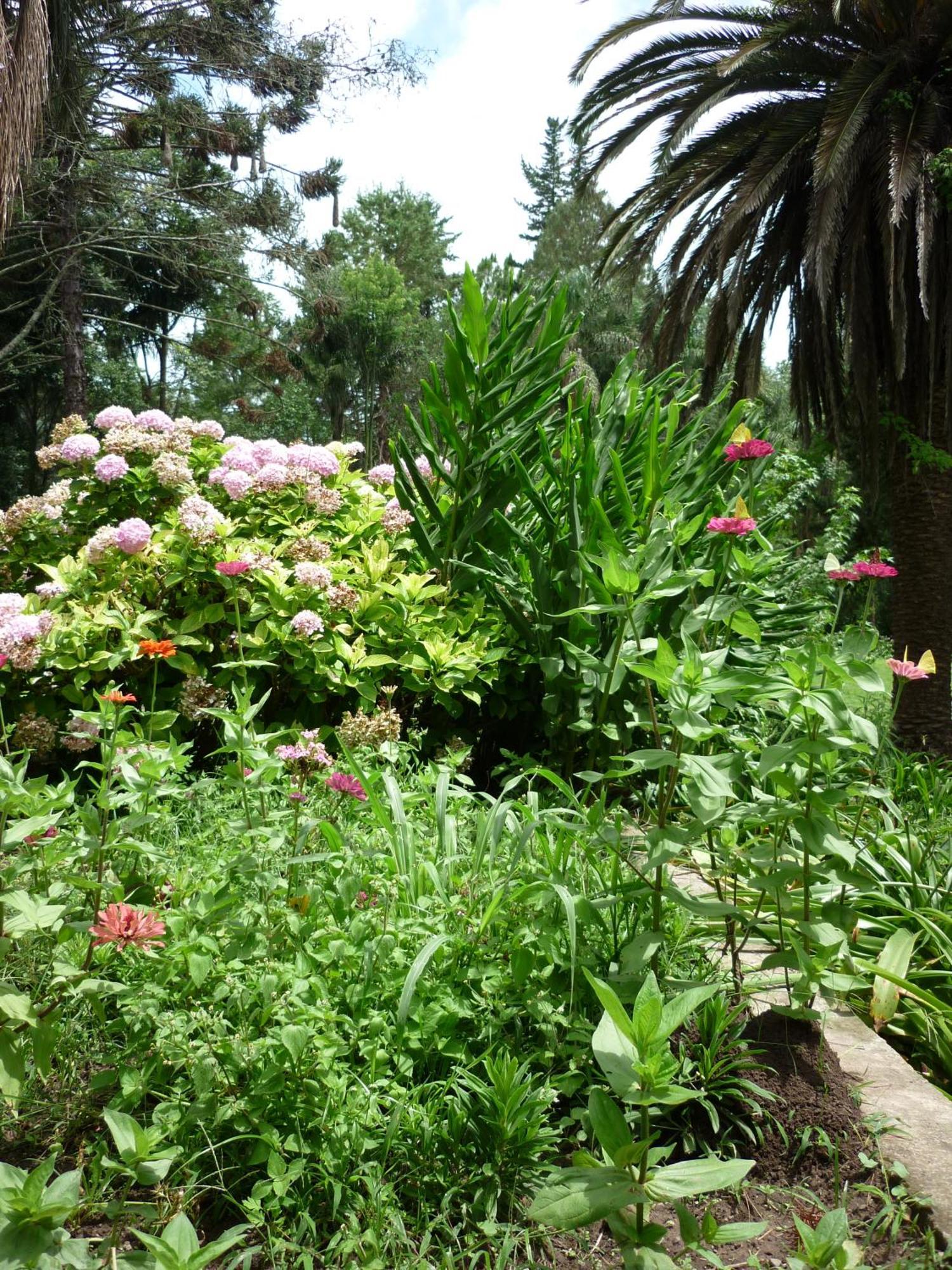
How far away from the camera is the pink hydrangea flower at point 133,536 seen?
317 centimetres

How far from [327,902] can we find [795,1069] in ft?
2.90

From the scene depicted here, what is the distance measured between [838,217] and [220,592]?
17.5ft

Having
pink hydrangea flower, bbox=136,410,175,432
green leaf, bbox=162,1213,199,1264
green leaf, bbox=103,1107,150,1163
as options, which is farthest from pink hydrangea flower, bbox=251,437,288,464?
green leaf, bbox=162,1213,199,1264

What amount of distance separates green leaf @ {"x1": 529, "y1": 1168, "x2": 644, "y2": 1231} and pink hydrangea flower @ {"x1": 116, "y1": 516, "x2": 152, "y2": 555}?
2601 millimetres

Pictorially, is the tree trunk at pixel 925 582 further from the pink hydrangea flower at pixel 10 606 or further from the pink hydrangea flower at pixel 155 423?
the pink hydrangea flower at pixel 10 606

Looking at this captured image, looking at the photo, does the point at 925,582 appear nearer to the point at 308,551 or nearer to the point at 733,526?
the point at 308,551

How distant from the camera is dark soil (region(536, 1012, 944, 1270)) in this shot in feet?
4.23

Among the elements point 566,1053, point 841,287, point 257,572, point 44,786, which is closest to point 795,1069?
point 566,1053

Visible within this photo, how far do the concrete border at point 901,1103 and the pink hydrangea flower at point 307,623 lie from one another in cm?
159

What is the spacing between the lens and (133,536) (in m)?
3.17

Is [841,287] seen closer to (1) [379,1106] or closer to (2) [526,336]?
(2) [526,336]

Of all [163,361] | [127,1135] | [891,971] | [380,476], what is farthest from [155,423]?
[163,361]

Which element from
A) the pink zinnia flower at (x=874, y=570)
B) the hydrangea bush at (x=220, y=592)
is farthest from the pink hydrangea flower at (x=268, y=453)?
the pink zinnia flower at (x=874, y=570)

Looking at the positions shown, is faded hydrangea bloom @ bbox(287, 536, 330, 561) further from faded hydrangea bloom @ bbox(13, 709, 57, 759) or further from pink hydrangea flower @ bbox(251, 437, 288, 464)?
faded hydrangea bloom @ bbox(13, 709, 57, 759)
